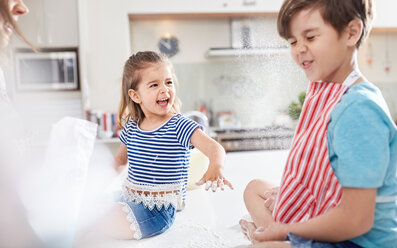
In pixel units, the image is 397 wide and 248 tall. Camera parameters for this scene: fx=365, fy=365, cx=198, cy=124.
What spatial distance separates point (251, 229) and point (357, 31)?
0.41 metres

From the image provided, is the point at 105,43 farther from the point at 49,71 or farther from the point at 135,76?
the point at 135,76

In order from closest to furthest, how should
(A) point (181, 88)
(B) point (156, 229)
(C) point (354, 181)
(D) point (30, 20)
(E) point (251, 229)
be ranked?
1. (C) point (354, 181)
2. (E) point (251, 229)
3. (B) point (156, 229)
4. (D) point (30, 20)
5. (A) point (181, 88)

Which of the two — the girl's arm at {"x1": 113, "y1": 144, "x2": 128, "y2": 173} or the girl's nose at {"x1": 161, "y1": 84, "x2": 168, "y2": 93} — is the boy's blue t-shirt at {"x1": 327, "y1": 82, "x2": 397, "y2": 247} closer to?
the girl's nose at {"x1": 161, "y1": 84, "x2": 168, "y2": 93}

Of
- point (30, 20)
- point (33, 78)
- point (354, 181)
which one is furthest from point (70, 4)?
point (354, 181)

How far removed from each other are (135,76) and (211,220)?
415 millimetres

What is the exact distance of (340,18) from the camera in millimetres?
557

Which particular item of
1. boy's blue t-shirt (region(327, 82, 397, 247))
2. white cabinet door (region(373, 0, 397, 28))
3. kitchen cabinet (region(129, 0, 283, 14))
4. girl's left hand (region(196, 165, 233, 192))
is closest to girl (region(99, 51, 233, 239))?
girl's left hand (region(196, 165, 233, 192))

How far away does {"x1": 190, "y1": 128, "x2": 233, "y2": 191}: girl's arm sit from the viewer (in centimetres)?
72

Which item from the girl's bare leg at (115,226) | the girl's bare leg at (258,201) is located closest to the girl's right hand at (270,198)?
the girl's bare leg at (258,201)

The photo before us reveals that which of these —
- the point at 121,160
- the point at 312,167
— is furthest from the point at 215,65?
the point at 312,167

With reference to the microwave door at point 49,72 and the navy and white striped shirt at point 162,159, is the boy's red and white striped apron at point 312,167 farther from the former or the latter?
the microwave door at point 49,72

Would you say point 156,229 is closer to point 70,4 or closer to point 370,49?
point 70,4

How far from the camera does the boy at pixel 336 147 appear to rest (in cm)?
52

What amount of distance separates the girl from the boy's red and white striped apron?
0.26 m
